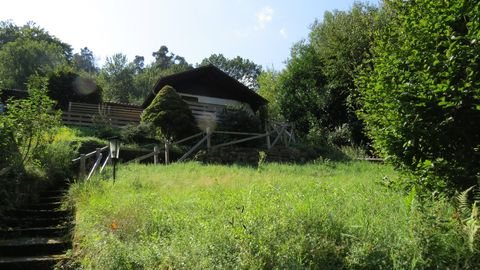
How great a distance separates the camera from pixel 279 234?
410 cm

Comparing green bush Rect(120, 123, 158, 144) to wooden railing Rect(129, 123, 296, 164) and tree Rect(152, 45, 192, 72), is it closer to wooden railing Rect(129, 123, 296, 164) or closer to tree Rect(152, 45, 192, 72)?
wooden railing Rect(129, 123, 296, 164)

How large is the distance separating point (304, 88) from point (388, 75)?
76.8ft

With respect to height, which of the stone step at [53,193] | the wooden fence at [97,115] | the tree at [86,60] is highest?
the tree at [86,60]

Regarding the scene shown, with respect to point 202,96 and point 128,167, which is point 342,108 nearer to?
point 202,96

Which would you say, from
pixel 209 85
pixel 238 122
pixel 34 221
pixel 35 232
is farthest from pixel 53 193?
pixel 209 85

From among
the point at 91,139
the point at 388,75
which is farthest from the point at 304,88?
the point at 388,75

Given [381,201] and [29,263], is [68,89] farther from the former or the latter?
[381,201]

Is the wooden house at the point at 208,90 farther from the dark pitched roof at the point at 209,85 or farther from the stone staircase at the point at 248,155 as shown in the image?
the stone staircase at the point at 248,155

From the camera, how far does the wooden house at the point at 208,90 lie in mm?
22773

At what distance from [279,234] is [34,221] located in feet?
21.0

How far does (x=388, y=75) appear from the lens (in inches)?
223

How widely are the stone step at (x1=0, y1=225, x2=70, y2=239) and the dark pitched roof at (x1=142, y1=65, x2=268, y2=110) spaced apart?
1498 cm

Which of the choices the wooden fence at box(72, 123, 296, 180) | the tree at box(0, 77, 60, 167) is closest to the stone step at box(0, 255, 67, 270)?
the tree at box(0, 77, 60, 167)

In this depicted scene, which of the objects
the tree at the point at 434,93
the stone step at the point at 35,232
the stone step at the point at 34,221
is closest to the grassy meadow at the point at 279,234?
the tree at the point at 434,93
